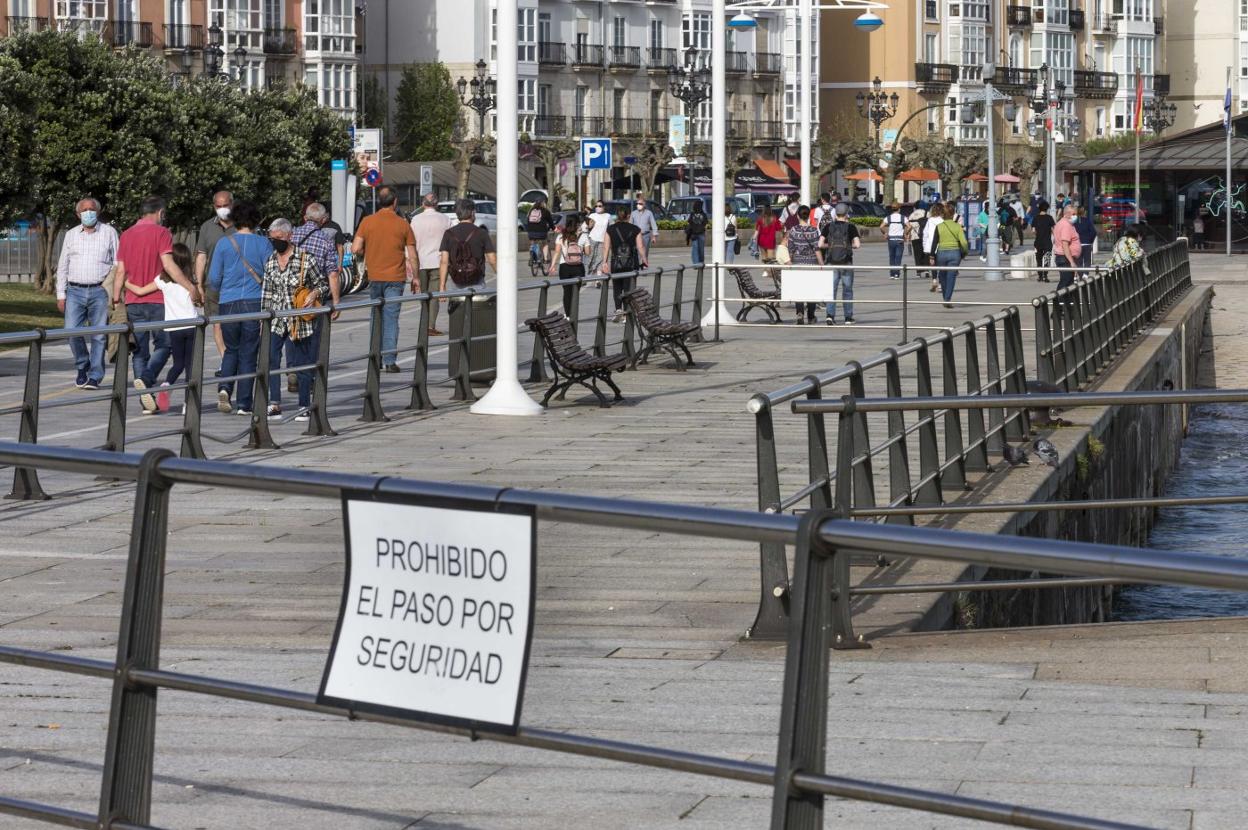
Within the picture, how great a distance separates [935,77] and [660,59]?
2009 centimetres

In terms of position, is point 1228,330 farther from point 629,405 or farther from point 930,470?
point 930,470

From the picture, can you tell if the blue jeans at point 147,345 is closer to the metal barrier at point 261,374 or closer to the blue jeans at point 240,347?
the metal barrier at point 261,374

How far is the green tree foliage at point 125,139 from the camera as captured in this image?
39428 millimetres

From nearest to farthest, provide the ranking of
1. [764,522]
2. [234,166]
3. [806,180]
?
[764,522] → [806,180] → [234,166]

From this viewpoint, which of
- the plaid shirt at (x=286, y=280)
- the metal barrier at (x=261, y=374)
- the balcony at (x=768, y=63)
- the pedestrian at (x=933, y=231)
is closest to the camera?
the metal barrier at (x=261, y=374)

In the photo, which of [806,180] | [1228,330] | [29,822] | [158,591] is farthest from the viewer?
[1228,330]

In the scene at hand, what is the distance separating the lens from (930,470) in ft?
38.2

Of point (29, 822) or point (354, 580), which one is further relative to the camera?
point (29, 822)

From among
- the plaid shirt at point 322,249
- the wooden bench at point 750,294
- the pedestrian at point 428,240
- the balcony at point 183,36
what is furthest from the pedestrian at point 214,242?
the balcony at point 183,36

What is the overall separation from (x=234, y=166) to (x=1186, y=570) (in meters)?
42.0

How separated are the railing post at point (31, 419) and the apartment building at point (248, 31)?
73.1 metres

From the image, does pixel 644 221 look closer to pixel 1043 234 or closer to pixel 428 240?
pixel 1043 234

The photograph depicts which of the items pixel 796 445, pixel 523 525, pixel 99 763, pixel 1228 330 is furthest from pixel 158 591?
pixel 1228 330

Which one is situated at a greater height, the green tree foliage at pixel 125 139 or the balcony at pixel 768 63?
the balcony at pixel 768 63
